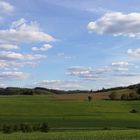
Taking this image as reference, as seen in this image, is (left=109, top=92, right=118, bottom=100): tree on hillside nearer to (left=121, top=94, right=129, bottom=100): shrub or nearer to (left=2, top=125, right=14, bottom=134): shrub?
(left=121, top=94, right=129, bottom=100): shrub

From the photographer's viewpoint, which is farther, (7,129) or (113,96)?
(113,96)

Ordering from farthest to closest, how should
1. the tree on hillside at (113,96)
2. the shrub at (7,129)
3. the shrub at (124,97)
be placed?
the tree on hillside at (113,96), the shrub at (124,97), the shrub at (7,129)

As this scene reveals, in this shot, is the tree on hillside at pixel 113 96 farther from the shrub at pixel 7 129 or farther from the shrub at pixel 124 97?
the shrub at pixel 7 129

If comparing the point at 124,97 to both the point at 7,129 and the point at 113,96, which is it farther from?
the point at 7,129

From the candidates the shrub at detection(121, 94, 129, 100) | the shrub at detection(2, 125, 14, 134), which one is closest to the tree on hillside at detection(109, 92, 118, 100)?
the shrub at detection(121, 94, 129, 100)

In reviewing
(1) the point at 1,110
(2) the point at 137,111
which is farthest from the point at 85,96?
(1) the point at 1,110

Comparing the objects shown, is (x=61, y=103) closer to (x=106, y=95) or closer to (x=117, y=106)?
(x=117, y=106)

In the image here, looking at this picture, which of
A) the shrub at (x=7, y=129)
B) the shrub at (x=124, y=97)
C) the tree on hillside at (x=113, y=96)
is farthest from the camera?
the tree on hillside at (x=113, y=96)

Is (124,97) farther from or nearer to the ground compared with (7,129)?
farther from the ground

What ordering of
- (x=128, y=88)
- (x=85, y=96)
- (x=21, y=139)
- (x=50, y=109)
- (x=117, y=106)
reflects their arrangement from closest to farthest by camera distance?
(x=21, y=139)
(x=50, y=109)
(x=117, y=106)
(x=85, y=96)
(x=128, y=88)

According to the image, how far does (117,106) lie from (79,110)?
16.0 metres

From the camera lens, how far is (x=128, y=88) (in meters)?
175

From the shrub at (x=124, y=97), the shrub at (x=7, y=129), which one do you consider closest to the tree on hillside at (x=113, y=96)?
the shrub at (x=124, y=97)

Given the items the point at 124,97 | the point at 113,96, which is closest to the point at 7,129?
the point at 113,96
